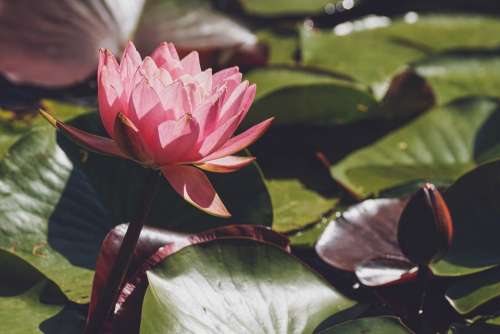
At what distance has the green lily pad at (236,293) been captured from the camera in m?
1.07

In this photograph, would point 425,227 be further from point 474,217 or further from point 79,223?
point 79,223

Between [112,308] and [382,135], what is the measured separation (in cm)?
100

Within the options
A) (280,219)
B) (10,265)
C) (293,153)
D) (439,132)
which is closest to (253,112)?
(293,153)

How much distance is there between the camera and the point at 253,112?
1784 mm

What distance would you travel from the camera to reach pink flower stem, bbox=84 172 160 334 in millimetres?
1008

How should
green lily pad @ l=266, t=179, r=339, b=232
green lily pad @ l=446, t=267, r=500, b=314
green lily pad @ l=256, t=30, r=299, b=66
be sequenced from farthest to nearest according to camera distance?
green lily pad @ l=256, t=30, r=299, b=66, green lily pad @ l=266, t=179, r=339, b=232, green lily pad @ l=446, t=267, r=500, b=314

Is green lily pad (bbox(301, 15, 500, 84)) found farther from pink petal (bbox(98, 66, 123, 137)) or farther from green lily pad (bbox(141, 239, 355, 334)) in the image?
pink petal (bbox(98, 66, 123, 137))

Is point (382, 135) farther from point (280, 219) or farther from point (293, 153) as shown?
point (280, 219)

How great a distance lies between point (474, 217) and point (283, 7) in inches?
58.4

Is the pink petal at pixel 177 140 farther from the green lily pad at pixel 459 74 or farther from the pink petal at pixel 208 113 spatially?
the green lily pad at pixel 459 74

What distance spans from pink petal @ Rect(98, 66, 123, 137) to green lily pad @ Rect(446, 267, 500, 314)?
0.64 m

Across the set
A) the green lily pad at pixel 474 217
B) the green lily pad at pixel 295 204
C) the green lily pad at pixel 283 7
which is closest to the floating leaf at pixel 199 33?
the green lily pad at pixel 283 7

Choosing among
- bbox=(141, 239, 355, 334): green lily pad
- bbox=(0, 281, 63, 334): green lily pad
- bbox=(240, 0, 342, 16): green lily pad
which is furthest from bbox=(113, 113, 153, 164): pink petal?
bbox=(240, 0, 342, 16): green lily pad

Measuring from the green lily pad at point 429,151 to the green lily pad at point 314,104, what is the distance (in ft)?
0.33
